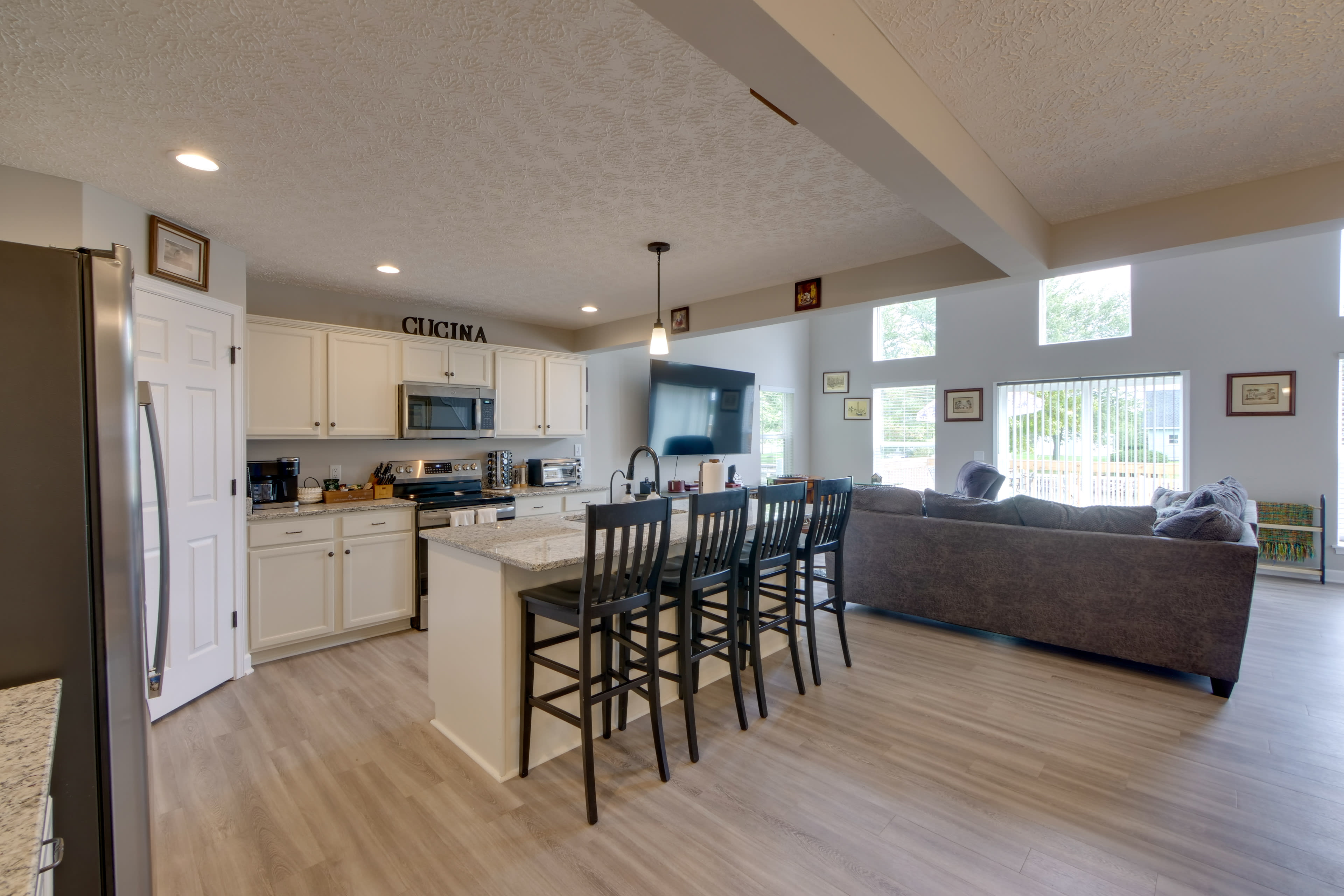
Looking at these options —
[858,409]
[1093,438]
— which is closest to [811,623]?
[1093,438]

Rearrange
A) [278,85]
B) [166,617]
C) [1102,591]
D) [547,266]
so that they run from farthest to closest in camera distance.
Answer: [547,266], [1102,591], [278,85], [166,617]

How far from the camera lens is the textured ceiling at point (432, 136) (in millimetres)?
1471

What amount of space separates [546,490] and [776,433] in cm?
380

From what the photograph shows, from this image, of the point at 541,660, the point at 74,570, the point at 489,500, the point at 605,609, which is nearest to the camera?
the point at 74,570

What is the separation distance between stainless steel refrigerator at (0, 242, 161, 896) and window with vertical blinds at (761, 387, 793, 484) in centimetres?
664

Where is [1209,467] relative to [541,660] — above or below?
above

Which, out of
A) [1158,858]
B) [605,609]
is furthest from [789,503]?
[1158,858]

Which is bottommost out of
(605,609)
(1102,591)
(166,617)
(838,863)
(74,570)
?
(838,863)

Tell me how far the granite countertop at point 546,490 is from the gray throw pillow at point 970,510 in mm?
2695

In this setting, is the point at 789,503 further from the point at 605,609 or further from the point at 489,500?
the point at 489,500

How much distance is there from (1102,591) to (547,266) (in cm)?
364

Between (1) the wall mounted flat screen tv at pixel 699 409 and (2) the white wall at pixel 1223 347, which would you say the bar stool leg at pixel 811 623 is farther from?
(1) the wall mounted flat screen tv at pixel 699 409

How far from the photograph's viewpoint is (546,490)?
4.87 metres

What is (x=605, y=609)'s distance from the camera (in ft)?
6.69
